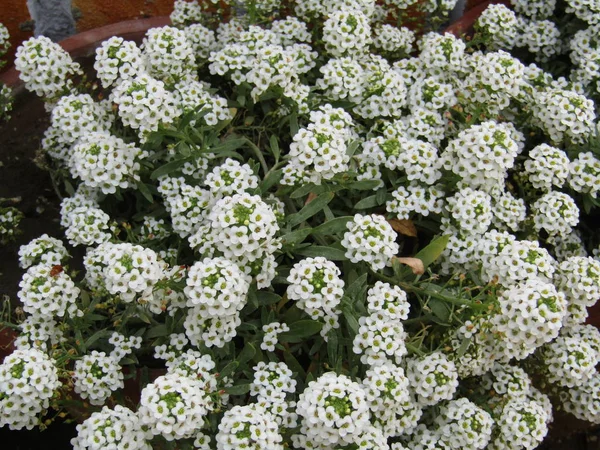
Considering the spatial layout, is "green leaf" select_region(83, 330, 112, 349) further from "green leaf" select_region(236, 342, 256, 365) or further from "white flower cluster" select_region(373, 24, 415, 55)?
"white flower cluster" select_region(373, 24, 415, 55)

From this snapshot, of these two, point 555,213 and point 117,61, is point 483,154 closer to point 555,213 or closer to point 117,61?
point 555,213

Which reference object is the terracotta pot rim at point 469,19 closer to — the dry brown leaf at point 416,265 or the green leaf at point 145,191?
the dry brown leaf at point 416,265

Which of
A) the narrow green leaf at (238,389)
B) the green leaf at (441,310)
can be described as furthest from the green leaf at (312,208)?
the narrow green leaf at (238,389)

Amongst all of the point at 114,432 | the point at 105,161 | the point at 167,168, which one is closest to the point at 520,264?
the point at 167,168

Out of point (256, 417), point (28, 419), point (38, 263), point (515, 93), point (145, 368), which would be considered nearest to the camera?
point (256, 417)

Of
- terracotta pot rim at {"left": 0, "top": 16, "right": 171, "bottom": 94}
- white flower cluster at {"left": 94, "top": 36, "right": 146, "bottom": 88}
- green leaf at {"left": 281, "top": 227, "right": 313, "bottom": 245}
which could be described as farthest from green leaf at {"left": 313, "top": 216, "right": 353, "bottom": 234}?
terracotta pot rim at {"left": 0, "top": 16, "right": 171, "bottom": 94}

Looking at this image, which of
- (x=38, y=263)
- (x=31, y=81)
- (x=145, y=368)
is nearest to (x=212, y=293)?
(x=145, y=368)

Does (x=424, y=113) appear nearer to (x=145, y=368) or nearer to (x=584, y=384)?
(x=584, y=384)
